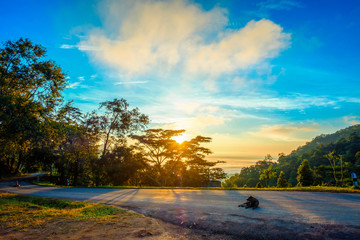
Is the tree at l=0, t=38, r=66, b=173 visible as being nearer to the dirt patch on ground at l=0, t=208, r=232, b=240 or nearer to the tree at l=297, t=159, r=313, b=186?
the dirt patch on ground at l=0, t=208, r=232, b=240

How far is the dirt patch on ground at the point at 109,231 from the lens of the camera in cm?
494

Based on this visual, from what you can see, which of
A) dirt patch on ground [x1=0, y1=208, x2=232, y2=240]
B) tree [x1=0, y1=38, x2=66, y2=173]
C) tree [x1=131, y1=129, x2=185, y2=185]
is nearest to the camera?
dirt patch on ground [x1=0, y1=208, x2=232, y2=240]

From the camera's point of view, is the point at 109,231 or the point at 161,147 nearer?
the point at 109,231

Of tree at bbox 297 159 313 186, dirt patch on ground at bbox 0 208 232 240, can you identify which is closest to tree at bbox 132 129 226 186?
tree at bbox 297 159 313 186

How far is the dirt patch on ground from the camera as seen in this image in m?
4.94

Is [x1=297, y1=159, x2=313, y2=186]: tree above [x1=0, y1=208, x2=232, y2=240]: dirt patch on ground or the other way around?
above

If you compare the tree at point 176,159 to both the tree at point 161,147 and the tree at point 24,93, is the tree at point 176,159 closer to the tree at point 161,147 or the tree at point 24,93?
the tree at point 161,147

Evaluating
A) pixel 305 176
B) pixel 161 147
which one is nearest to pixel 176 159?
pixel 161 147

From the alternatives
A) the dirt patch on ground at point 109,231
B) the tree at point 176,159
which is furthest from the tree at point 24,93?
the tree at point 176,159

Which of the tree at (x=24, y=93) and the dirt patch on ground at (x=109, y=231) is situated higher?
the tree at (x=24, y=93)

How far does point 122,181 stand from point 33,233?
30259mm

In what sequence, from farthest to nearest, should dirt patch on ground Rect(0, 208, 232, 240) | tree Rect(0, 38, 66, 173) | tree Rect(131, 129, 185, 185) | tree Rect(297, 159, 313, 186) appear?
tree Rect(131, 129, 185, 185)
tree Rect(297, 159, 313, 186)
tree Rect(0, 38, 66, 173)
dirt patch on ground Rect(0, 208, 232, 240)

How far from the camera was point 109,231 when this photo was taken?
5.30 m

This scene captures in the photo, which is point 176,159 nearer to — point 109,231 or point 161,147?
point 161,147
